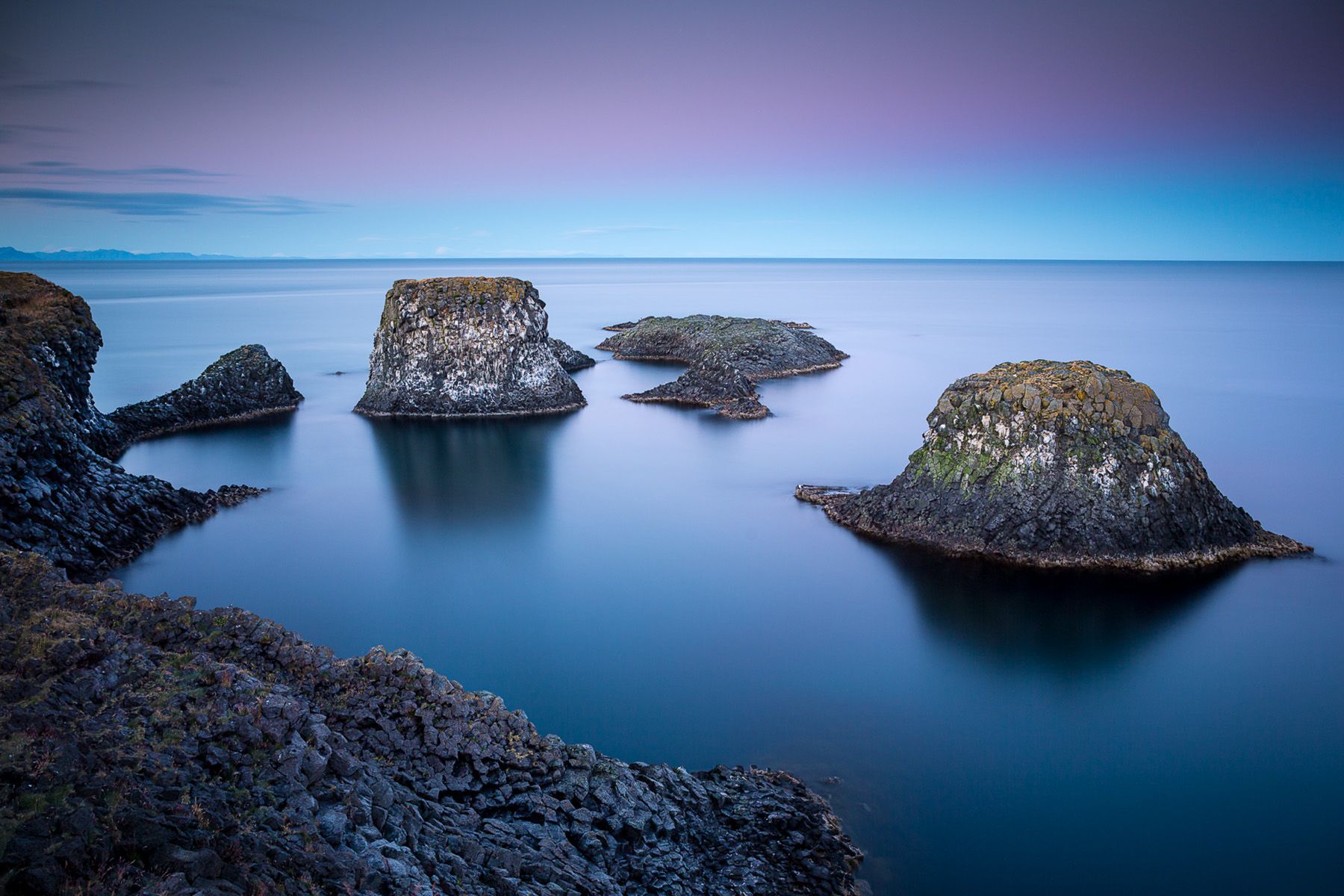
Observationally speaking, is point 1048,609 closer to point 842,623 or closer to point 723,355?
point 842,623

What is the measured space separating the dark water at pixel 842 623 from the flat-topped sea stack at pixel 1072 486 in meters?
0.90

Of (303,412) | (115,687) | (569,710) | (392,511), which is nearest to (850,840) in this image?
(569,710)

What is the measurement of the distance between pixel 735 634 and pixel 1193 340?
→ 54074mm

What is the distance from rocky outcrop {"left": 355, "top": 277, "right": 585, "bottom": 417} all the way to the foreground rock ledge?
2561 cm

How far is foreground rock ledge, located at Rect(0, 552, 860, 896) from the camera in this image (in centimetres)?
531

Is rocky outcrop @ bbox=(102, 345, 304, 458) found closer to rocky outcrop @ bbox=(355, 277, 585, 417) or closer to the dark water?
the dark water

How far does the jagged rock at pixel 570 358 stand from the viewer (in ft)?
161

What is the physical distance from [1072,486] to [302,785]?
52.2ft

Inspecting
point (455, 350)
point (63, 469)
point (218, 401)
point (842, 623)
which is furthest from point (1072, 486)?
point (218, 401)

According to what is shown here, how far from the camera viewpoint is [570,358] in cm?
4972

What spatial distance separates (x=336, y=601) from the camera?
1717cm

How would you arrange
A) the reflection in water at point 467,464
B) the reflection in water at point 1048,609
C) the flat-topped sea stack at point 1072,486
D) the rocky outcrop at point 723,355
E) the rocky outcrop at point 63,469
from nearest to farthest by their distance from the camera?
the reflection in water at point 1048,609 < the rocky outcrop at point 63,469 < the flat-topped sea stack at point 1072,486 < the reflection in water at point 467,464 < the rocky outcrop at point 723,355

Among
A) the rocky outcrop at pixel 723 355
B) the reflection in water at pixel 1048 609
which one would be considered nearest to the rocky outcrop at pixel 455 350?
the rocky outcrop at pixel 723 355

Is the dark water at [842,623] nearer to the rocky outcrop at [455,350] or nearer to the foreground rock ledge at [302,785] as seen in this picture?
the rocky outcrop at [455,350]
